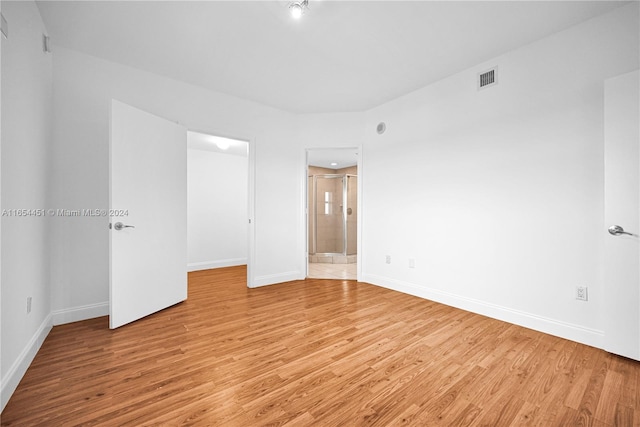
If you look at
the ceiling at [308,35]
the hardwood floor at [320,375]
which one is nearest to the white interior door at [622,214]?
the hardwood floor at [320,375]

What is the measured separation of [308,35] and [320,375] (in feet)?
8.61

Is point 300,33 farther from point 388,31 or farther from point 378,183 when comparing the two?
point 378,183

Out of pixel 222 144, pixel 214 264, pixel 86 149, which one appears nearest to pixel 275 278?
pixel 214 264

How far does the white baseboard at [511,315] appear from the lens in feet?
7.01

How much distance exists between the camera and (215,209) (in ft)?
17.7

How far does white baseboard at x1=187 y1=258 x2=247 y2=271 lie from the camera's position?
4.98 meters

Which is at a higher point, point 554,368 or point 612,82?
point 612,82

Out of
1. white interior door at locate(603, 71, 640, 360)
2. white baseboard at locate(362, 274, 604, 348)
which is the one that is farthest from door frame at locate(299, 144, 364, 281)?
white interior door at locate(603, 71, 640, 360)

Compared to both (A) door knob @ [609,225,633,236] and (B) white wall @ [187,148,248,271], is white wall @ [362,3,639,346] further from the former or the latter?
(B) white wall @ [187,148,248,271]

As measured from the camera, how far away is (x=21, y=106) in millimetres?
1784

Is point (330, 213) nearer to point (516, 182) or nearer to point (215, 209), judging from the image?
point (215, 209)

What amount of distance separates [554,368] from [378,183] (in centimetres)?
265

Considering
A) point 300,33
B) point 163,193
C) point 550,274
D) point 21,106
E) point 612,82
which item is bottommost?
point 550,274

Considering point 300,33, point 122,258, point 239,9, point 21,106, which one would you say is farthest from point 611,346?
point 21,106
